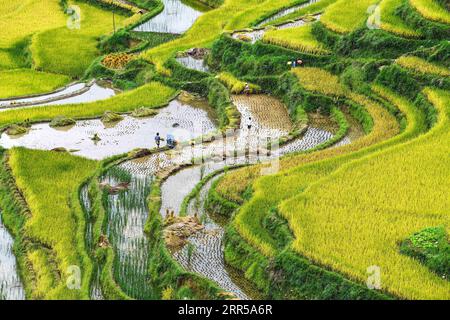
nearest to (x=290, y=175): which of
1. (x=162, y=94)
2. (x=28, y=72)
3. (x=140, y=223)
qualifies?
(x=140, y=223)

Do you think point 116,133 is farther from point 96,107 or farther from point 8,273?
point 8,273

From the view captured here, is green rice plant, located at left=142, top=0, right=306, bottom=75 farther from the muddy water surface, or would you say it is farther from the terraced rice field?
the muddy water surface

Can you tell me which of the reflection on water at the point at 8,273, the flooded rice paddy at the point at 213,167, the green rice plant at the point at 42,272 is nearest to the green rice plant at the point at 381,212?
the flooded rice paddy at the point at 213,167

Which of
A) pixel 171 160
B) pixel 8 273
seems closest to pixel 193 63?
pixel 171 160

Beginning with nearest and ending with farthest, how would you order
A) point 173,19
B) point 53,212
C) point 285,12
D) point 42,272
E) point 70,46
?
point 42,272, point 53,212, point 70,46, point 285,12, point 173,19

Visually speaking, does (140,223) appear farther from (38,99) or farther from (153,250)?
(38,99)

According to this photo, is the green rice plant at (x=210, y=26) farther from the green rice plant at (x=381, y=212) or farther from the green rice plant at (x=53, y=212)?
the green rice plant at (x=381, y=212)
